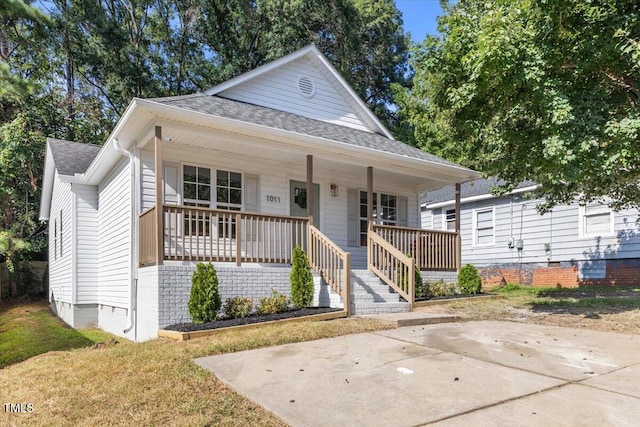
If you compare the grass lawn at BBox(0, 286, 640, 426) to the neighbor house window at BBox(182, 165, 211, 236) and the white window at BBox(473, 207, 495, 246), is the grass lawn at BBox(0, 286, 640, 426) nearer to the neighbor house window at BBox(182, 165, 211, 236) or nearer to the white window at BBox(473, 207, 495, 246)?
the neighbor house window at BBox(182, 165, 211, 236)

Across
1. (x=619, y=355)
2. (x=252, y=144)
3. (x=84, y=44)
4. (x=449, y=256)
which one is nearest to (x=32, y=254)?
(x=84, y=44)

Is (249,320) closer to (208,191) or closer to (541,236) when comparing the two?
(208,191)

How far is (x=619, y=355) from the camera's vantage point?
5.20m

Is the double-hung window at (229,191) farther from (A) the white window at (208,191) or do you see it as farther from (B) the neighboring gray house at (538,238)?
(B) the neighboring gray house at (538,238)

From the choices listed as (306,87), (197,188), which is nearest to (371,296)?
(197,188)

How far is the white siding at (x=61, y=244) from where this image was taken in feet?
40.4

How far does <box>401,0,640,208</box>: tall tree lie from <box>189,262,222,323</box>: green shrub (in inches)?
→ 197

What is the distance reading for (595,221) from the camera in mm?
14477

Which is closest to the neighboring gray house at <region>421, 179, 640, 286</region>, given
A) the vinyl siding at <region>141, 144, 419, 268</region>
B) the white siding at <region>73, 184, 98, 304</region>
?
the vinyl siding at <region>141, 144, 419, 268</region>

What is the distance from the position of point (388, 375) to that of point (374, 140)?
832cm

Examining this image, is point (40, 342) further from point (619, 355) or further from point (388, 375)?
point (619, 355)

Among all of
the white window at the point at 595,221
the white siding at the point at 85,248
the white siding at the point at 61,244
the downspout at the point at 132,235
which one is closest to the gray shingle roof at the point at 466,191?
the white window at the point at 595,221

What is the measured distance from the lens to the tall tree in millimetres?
6527

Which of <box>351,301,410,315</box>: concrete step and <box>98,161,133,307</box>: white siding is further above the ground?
<box>98,161,133,307</box>: white siding
